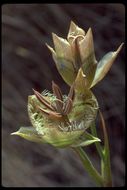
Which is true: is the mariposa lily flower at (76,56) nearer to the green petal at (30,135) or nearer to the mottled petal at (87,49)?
the mottled petal at (87,49)

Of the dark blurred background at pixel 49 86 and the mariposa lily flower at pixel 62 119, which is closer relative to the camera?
the mariposa lily flower at pixel 62 119

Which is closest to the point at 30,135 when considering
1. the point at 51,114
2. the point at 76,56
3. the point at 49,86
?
the point at 51,114

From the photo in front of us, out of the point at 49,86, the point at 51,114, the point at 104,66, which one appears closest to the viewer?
the point at 51,114

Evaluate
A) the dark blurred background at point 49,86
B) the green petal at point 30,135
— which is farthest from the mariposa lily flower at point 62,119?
the dark blurred background at point 49,86

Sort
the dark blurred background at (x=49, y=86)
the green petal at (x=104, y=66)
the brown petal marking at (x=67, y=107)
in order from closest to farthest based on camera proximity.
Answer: the brown petal marking at (x=67, y=107) < the green petal at (x=104, y=66) < the dark blurred background at (x=49, y=86)

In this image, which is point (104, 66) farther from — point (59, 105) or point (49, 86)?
point (49, 86)

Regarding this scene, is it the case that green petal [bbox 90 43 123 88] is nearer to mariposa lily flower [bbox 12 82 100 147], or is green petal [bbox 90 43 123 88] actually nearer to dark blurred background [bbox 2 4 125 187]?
mariposa lily flower [bbox 12 82 100 147]
